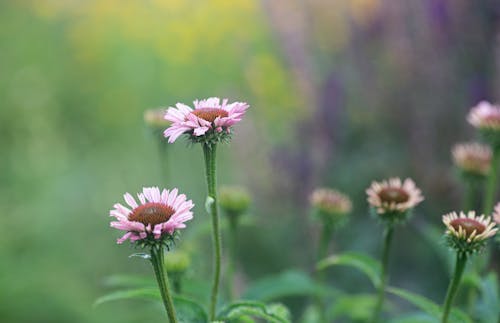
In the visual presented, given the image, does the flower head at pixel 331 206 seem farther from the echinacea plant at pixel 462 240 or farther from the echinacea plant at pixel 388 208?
the echinacea plant at pixel 462 240

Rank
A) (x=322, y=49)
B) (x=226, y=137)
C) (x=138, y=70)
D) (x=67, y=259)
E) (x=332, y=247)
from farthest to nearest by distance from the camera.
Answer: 1. (x=138, y=70)
2. (x=322, y=49)
3. (x=67, y=259)
4. (x=332, y=247)
5. (x=226, y=137)

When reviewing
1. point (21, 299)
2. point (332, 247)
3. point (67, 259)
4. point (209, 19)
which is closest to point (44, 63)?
point (209, 19)

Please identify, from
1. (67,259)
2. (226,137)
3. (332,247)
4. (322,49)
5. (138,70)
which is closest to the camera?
(226,137)

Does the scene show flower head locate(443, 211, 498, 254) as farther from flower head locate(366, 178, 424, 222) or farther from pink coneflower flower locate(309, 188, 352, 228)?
pink coneflower flower locate(309, 188, 352, 228)

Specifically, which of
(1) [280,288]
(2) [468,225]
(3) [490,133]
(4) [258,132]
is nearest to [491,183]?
(3) [490,133]

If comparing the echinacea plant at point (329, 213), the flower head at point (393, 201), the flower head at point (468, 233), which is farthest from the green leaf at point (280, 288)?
the flower head at point (468, 233)

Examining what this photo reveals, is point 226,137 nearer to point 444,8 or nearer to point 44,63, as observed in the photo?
point 444,8

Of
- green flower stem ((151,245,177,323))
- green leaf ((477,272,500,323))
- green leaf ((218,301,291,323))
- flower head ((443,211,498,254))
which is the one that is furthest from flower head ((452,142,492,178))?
green flower stem ((151,245,177,323))
